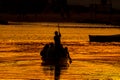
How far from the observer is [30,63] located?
32719 mm

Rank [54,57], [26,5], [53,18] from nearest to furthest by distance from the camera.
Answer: [54,57]
[53,18]
[26,5]

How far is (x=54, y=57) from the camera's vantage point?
31.8 metres

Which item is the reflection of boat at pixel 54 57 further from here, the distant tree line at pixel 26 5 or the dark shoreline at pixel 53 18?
the distant tree line at pixel 26 5

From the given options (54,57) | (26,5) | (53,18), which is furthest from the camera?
(26,5)

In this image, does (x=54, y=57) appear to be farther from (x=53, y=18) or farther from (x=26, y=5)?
(x=26, y=5)

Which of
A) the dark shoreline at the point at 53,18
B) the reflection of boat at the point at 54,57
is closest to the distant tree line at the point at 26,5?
the dark shoreline at the point at 53,18

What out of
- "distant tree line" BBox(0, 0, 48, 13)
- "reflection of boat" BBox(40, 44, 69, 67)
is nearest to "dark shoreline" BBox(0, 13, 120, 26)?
"distant tree line" BBox(0, 0, 48, 13)

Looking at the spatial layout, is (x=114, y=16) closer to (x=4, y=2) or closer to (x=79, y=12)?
(x=79, y=12)

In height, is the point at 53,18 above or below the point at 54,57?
below

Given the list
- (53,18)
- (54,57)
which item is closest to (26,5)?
(53,18)

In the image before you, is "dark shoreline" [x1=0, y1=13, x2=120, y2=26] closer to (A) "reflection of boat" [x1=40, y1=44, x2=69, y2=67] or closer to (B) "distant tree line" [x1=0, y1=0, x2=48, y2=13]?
(B) "distant tree line" [x1=0, y1=0, x2=48, y2=13]

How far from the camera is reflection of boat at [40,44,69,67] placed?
31.3 meters

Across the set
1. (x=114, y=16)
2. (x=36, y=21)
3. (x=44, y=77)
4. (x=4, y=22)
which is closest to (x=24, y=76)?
(x=44, y=77)

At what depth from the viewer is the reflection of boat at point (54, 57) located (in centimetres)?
3130
